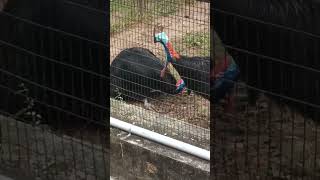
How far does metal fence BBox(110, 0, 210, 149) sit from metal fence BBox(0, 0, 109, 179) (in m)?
1.90

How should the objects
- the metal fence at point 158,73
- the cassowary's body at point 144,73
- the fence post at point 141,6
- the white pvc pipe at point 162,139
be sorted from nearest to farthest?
the white pvc pipe at point 162,139, the metal fence at point 158,73, the cassowary's body at point 144,73, the fence post at point 141,6

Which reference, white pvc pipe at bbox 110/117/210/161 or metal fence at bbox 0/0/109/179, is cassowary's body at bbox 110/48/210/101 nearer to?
white pvc pipe at bbox 110/117/210/161

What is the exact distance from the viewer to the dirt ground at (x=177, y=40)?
5.31 metres

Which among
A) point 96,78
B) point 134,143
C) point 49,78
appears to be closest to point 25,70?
point 49,78

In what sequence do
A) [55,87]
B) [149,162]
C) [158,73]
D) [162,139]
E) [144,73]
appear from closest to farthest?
1. [55,87]
2. [162,139]
3. [149,162]
4. [144,73]
5. [158,73]

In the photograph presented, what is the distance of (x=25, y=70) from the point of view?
329cm

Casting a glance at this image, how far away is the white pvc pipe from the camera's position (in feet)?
15.7

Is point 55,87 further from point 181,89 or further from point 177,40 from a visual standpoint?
point 177,40

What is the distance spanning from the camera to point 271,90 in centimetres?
264

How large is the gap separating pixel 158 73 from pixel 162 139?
75 centimetres

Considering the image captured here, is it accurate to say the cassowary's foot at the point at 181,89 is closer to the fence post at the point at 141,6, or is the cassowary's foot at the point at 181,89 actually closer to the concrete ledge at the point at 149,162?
the concrete ledge at the point at 149,162

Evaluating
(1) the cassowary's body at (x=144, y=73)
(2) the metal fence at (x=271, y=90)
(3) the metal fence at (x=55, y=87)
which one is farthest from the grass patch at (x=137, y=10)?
(2) the metal fence at (x=271, y=90)

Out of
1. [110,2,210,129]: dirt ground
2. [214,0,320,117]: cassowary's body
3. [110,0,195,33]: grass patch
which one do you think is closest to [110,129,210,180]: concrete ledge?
[110,2,210,129]: dirt ground

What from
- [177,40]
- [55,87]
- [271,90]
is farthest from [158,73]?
[271,90]
